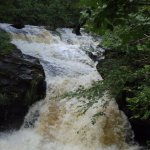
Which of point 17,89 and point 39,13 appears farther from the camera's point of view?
point 39,13

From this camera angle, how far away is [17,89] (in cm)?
1023

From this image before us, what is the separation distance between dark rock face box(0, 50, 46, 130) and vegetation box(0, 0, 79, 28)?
301 inches

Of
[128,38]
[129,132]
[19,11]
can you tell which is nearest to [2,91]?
[129,132]

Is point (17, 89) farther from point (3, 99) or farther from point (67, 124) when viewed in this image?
point (67, 124)

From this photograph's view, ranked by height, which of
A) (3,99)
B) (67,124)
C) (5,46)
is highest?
(5,46)

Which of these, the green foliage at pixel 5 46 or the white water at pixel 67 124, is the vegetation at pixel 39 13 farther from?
the white water at pixel 67 124

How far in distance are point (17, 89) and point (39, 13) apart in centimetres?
1173

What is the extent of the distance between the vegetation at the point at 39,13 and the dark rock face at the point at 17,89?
25.1 ft

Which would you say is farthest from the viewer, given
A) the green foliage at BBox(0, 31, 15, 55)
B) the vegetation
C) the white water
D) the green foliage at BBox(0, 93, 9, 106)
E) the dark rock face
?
the vegetation

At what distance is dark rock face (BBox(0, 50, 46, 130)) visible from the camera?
1013 cm

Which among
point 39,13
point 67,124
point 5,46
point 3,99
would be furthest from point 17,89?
point 39,13

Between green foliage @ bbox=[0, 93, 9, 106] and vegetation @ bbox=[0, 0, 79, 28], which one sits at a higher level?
green foliage @ bbox=[0, 93, 9, 106]

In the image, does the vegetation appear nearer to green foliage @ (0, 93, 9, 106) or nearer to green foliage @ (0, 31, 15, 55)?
green foliage @ (0, 31, 15, 55)

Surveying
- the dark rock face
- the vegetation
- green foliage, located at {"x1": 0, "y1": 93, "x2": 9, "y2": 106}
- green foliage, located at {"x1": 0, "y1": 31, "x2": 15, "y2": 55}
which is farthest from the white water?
the vegetation
